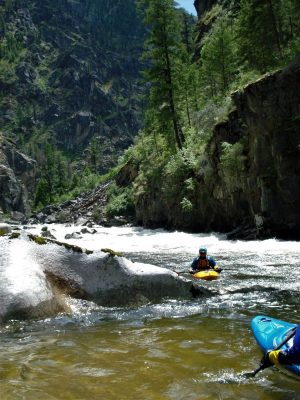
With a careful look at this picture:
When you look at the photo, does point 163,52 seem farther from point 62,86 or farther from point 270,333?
point 62,86

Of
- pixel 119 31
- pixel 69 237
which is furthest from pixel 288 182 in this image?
pixel 119 31

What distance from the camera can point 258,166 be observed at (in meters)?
21.7

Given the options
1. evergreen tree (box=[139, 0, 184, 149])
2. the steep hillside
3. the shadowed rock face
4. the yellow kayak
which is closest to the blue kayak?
the shadowed rock face

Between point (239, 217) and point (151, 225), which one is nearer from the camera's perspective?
point (239, 217)

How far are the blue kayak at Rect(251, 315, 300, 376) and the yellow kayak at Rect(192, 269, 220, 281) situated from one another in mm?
4800

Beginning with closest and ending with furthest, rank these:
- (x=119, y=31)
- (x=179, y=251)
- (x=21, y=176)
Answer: (x=179, y=251), (x=21, y=176), (x=119, y=31)

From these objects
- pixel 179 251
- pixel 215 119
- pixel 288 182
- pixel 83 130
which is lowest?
pixel 179 251

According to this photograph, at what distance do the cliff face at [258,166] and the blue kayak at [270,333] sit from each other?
14.2 m

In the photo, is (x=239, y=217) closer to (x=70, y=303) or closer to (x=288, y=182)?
(x=288, y=182)

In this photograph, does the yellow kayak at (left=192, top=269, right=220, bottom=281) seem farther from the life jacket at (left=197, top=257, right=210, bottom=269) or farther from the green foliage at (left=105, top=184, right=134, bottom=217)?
the green foliage at (left=105, top=184, right=134, bottom=217)

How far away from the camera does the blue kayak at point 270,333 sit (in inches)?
224

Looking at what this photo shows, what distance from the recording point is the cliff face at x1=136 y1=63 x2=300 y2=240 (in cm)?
1998

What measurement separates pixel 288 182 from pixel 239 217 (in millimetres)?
5040

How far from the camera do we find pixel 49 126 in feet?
494
